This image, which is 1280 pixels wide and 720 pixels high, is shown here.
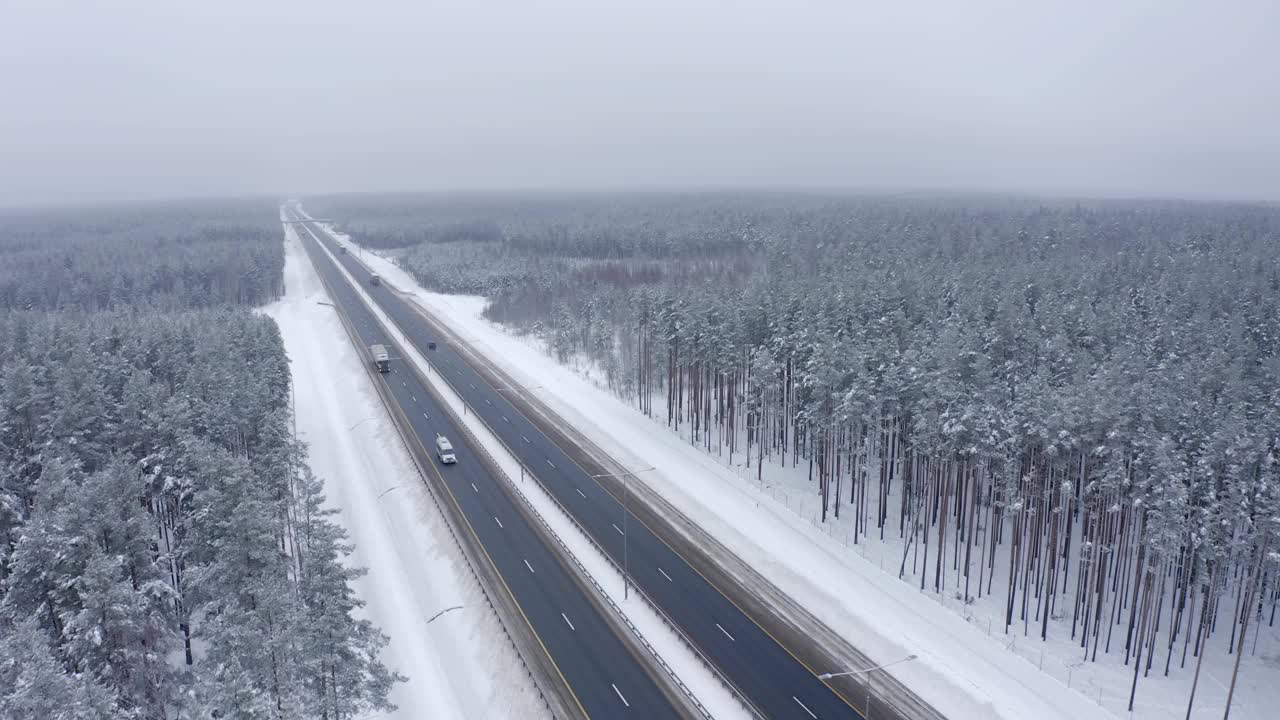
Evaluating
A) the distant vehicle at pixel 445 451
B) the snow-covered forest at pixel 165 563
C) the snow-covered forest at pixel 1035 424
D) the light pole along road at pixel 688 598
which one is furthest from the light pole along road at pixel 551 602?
the snow-covered forest at pixel 1035 424

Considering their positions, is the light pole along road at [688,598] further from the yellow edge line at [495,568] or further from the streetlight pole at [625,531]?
the yellow edge line at [495,568]

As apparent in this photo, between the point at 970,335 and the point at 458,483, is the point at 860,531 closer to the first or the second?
the point at 970,335

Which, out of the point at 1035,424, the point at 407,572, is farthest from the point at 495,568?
the point at 1035,424

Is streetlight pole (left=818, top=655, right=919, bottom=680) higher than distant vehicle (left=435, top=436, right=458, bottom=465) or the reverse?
the reverse

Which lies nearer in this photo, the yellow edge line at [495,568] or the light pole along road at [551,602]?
the light pole along road at [551,602]

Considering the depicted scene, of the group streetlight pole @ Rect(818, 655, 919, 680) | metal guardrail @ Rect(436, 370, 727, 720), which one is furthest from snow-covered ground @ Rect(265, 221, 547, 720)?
streetlight pole @ Rect(818, 655, 919, 680)

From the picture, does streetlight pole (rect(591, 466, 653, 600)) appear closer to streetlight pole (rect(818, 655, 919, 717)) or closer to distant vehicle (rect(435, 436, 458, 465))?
streetlight pole (rect(818, 655, 919, 717))

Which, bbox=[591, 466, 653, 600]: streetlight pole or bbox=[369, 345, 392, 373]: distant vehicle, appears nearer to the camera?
bbox=[591, 466, 653, 600]: streetlight pole
